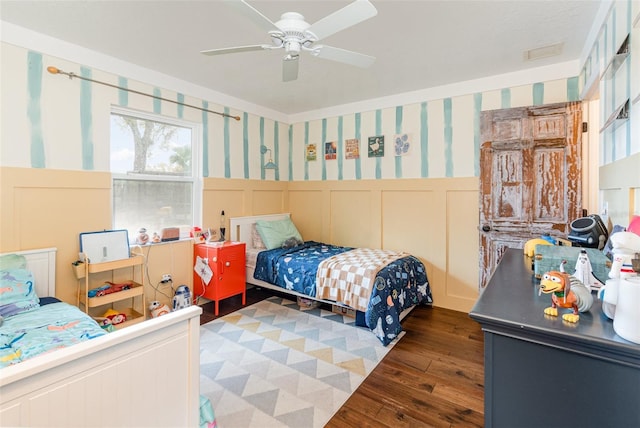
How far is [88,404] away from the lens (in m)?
0.97

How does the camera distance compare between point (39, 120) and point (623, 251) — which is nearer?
point (623, 251)

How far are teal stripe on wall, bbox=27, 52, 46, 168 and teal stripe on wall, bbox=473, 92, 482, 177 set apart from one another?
4.03 metres

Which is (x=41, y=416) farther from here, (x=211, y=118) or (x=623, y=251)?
(x=211, y=118)

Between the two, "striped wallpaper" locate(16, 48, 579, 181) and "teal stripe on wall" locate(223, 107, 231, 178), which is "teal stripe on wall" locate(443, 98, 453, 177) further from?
"teal stripe on wall" locate(223, 107, 231, 178)

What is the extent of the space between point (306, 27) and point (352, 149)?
2503mm

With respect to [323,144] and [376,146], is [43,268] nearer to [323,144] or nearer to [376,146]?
[323,144]

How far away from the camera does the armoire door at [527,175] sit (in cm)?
271

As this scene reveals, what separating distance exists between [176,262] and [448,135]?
339 cm

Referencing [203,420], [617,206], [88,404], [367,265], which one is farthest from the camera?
[367,265]

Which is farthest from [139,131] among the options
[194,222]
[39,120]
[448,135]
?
[448,135]

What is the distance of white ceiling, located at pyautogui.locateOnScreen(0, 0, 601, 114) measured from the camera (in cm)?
202

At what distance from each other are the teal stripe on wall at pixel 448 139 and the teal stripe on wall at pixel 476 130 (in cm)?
24

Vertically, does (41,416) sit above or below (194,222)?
below

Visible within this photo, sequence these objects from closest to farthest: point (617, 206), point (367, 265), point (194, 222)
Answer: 1. point (617, 206)
2. point (367, 265)
3. point (194, 222)
